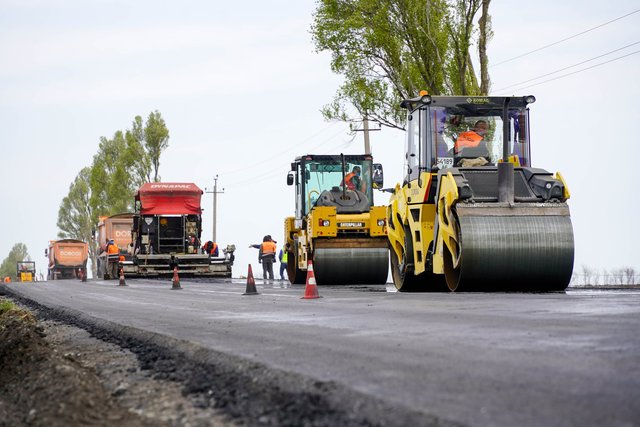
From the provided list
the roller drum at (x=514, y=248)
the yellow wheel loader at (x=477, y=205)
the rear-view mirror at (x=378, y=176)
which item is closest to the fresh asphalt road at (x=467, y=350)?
the roller drum at (x=514, y=248)

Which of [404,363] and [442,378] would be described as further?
[404,363]

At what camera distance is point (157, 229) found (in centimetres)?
3981

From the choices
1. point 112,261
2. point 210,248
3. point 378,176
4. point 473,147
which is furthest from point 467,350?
point 112,261

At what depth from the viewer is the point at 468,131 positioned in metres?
16.4

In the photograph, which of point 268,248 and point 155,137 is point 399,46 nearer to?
point 268,248

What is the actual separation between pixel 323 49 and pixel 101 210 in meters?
51.1

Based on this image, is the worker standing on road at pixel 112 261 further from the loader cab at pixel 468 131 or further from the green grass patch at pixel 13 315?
the loader cab at pixel 468 131

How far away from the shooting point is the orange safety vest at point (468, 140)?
1631 centimetres

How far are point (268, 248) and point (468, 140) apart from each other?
2182 centimetres

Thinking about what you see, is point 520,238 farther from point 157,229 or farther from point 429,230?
point 157,229

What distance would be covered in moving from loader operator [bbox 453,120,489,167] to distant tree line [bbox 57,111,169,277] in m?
47.6

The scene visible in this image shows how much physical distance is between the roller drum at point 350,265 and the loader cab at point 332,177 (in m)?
1.78

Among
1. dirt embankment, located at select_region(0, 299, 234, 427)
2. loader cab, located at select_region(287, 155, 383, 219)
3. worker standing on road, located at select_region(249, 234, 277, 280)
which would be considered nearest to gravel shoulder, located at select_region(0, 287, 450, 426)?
dirt embankment, located at select_region(0, 299, 234, 427)

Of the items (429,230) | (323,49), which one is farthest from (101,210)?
(429,230)
